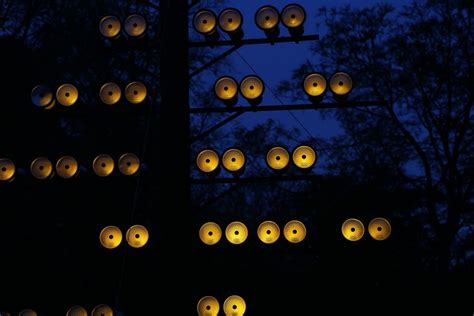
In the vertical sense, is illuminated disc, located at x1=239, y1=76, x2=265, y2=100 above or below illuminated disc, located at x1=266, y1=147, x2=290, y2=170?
above

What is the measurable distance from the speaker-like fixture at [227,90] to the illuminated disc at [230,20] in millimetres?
624

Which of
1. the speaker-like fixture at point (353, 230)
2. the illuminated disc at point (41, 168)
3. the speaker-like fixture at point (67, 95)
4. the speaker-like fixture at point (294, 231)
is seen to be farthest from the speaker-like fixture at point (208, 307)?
the speaker-like fixture at point (67, 95)

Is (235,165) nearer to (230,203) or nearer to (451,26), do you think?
(451,26)

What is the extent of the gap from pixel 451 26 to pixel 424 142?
98.1 inches

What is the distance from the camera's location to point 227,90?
30.2ft

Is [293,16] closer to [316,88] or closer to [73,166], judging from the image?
[316,88]

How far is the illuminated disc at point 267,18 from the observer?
9.32 meters

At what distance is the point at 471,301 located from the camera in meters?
14.5

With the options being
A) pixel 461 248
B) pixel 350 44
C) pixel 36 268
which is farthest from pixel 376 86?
pixel 36 268

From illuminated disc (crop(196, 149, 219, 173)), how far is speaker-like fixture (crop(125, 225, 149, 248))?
0.97 meters

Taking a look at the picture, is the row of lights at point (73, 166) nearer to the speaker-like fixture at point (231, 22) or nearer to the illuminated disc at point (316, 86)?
Answer: the speaker-like fixture at point (231, 22)

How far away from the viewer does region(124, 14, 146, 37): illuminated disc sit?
9.57 metres

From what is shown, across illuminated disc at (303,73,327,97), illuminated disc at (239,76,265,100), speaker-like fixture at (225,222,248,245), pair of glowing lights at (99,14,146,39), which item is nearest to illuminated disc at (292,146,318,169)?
illuminated disc at (303,73,327,97)

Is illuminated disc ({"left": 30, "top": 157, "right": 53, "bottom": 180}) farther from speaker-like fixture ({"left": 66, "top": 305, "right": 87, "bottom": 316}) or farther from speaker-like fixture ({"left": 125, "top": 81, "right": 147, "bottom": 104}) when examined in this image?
speaker-like fixture ({"left": 66, "top": 305, "right": 87, "bottom": 316})
